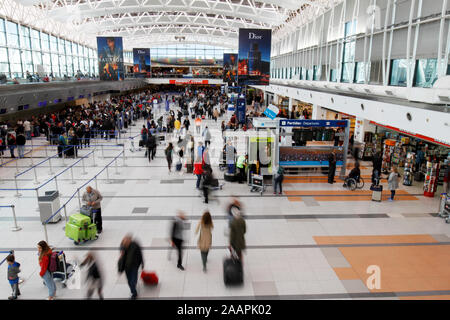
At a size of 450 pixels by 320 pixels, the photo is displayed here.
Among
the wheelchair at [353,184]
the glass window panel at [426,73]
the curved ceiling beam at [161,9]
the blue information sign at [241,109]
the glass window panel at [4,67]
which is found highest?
the curved ceiling beam at [161,9]

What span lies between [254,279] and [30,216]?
680 centimetres

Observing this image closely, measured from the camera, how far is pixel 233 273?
6004 millimetres

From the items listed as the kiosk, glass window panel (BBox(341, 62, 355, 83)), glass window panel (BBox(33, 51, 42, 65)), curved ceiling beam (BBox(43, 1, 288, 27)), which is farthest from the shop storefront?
glass window panel (BBox(33, 51, 42, 65))

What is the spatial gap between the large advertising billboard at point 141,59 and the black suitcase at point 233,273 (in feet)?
142

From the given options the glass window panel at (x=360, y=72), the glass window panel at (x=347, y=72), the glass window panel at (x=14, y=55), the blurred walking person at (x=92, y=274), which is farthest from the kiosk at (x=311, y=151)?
the glass window panel at (x=14, y=55)

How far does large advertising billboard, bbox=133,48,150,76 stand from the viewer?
44.2 metres

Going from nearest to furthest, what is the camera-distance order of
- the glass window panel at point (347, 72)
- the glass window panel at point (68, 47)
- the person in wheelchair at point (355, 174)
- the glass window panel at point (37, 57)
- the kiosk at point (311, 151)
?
the person in wheelchair at point (355, 174) → the kiosk at point (311, 151) → the glass window panel at point (347, 72) → the glass window panel at point (37, 57) → the glass window panel at point (68, 47)

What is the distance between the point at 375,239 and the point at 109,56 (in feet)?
66.7

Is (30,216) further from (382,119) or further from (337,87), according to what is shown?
(337,87)

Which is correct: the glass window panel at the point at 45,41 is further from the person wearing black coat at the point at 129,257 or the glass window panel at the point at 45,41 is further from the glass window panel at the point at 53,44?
the person wearing black coat at the point at 129,257

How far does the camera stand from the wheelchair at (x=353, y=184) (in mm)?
11922

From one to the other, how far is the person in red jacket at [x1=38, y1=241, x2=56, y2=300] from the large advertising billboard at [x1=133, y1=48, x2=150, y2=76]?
1677 inches

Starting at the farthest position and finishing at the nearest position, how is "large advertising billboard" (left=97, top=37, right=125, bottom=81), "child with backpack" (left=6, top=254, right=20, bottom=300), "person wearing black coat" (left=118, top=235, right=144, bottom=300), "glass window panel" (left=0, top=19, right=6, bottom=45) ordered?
"glass window panel" (left=0, top=19, right=6, bottom=45) → "large advertising billboard" (left=97, top=37, right=125, bottom=81) → "child with backpack" (left=6, top=254, right=20, bottom=300) → "person wearing black coat" (left=118, top=235, right=144, bottom=300)

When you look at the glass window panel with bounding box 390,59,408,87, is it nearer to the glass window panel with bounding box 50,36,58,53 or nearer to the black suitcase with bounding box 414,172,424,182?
the black suitcase with bounding box 414,172,424,182
